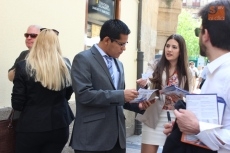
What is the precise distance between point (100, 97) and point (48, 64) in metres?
0.77

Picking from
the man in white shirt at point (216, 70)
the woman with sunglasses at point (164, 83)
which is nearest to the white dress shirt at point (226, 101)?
the man in white shirt at point (216, 70)

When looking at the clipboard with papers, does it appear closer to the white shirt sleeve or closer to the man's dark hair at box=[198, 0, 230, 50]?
the white shirt sleeve

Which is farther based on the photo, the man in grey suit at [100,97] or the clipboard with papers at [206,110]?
the man in grey suit at [100,97]

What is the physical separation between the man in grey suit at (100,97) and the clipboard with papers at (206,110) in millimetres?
1134

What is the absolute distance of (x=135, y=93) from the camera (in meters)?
3.03

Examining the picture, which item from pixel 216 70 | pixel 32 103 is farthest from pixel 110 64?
pixel 216 70

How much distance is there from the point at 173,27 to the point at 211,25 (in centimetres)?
949

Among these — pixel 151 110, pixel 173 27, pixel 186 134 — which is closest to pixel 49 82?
pixel 151 110

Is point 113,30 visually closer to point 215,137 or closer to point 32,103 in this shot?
point 32,103

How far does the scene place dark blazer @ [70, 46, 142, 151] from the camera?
9.73 ft

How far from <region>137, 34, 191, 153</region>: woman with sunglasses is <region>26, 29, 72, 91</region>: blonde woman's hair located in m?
0.86

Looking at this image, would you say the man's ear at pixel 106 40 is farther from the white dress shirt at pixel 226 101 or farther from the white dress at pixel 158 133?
the white dress shirt at pixel 226 101

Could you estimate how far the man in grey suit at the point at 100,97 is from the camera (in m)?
2.98

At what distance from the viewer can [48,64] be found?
11.1ft
